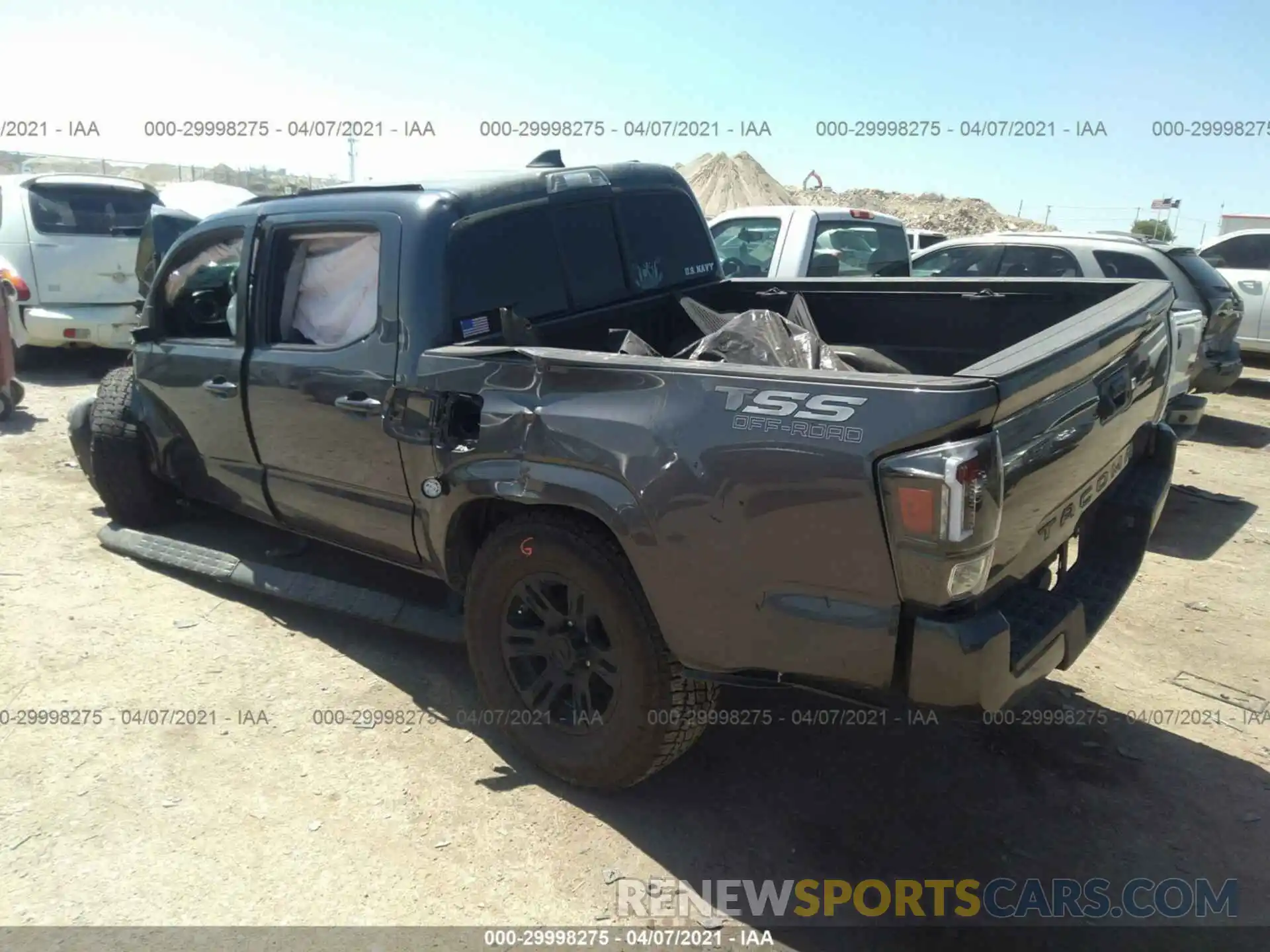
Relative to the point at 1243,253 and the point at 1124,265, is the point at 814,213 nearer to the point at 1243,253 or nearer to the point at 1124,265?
the point at 1124,265

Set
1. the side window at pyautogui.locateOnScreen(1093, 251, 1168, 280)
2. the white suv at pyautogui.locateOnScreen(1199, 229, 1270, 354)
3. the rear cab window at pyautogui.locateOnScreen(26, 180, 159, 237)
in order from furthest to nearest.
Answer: the white suv at pyautogui.locateOnScreen(1199, 229, 1270, 354)
the rear cab window at pyautogui.locateOnScreen(26, 180, 159, 237)
the side window at pyautogui.locateOnScreen(1093, 251, 1168, 280)

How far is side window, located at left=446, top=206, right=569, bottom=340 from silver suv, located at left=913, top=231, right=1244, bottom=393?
14.7ft

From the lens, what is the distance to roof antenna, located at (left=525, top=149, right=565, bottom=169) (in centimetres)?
418

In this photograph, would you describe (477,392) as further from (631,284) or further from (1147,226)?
(1147,226)

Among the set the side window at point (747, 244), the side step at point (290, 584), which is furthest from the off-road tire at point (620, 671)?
the side window at point (747, 244)

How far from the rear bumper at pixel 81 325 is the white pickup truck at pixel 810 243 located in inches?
230

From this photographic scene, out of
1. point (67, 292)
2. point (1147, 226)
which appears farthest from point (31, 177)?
point (1147, 226)

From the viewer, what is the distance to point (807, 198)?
4225 cm

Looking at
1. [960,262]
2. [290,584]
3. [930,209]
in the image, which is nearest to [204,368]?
[290,584]

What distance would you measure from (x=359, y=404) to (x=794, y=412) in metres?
1.88

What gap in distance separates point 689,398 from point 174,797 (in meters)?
2.27

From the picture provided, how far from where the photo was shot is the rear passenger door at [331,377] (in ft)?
11.6

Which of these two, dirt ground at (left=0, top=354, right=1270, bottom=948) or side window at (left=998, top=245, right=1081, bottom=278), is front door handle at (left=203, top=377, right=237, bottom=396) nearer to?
dirt ground at (left=0, top=354, right=1270, bottom=948)

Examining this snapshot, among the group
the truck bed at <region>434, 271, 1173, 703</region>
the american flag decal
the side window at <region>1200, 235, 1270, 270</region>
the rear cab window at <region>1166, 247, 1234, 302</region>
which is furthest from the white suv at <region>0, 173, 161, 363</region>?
the side window at <region>1200, 235, 1270, 270</region>
